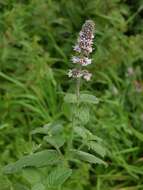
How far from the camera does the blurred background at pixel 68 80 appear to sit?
3156 mm

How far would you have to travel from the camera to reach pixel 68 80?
349cm

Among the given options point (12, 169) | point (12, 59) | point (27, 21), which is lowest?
point (12, 169)

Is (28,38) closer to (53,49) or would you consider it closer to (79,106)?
(53,49)

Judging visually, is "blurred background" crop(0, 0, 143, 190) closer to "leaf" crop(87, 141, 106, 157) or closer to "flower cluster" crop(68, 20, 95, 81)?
"leaf" crop(87, 141, 106, 157)

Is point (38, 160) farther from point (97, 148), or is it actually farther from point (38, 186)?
point (97, 148)

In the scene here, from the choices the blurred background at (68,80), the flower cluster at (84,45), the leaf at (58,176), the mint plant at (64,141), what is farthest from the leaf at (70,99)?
the blurred background at (68,80)

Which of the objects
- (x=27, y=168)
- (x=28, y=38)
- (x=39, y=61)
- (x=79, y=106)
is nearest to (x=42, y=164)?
(x=27, y=168)

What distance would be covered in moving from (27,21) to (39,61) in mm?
436

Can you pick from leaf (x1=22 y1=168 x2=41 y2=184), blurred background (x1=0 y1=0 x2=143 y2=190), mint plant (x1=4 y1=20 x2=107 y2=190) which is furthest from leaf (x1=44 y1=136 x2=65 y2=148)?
blurred background (x1=0 y1=0 x2=143 y2=190)

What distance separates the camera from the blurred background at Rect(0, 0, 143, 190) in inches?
124

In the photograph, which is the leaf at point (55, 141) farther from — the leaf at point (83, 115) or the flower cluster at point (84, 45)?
the flower cluster at point (84, 45)

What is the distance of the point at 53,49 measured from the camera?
144 inches

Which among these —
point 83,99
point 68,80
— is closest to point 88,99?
point 83,99

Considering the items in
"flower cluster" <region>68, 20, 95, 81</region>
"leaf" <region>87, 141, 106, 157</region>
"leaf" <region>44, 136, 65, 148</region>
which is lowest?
"leaf" <region>87, 141, 106, 157</region>
